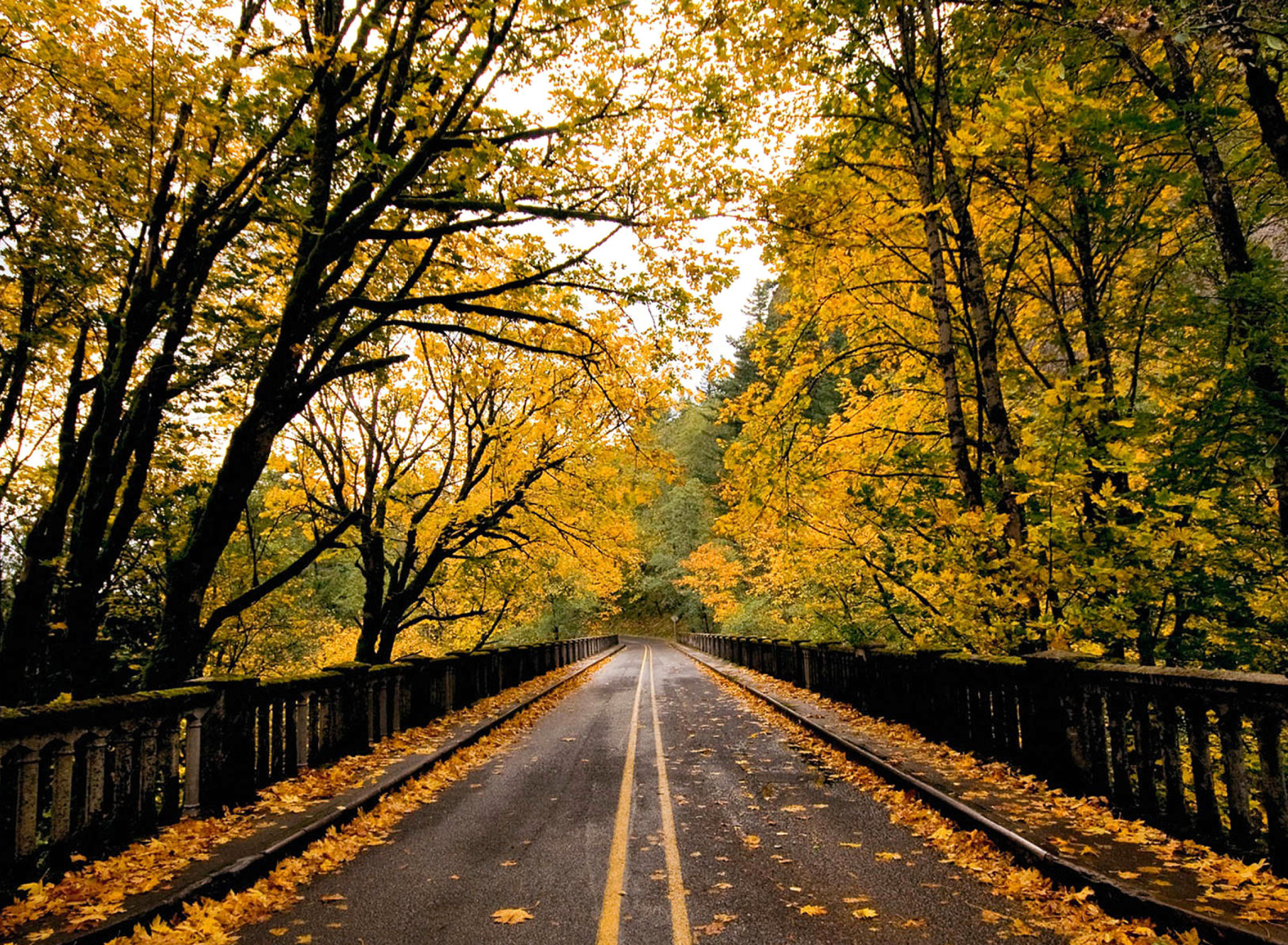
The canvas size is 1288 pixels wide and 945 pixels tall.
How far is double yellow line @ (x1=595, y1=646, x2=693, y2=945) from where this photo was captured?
4.08 meters

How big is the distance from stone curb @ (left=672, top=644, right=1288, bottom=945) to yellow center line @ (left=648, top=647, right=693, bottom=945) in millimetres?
2533

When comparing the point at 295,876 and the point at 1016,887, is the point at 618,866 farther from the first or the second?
the point at 1016,887

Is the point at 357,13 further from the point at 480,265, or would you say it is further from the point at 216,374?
the point at 216,374

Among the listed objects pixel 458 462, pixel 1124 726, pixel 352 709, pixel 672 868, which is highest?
pixel 458 462

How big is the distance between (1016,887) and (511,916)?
337 centimetres

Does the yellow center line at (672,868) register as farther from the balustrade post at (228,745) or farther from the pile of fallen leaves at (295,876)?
the balustrade post at (228,745)

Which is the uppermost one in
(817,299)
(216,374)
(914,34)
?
(914,34)

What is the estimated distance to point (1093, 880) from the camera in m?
4.27

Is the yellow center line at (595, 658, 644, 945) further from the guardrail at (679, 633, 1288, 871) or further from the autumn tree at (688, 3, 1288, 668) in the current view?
the autumn tree at (688, 3, 1288, 668)

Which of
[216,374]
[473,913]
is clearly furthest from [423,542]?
[473,913]

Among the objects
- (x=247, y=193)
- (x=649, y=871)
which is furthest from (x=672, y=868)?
(x=247, y=193)

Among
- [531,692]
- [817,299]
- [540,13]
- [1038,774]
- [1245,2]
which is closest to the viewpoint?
[1245,2]

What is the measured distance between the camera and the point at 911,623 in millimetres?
17203

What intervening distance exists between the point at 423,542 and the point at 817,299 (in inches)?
416
